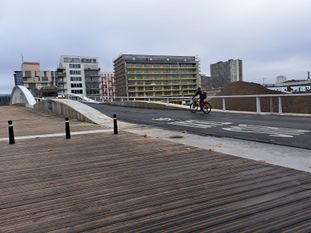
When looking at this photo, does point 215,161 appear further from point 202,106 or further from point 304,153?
point 202,106

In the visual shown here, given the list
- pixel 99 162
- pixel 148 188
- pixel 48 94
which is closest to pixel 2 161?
pixel 99 162

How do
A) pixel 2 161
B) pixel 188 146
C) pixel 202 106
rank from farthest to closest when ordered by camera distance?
pixel 202 106, pixel 188 146, pixel 2 161

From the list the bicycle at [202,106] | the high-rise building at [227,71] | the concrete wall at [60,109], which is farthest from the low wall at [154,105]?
the high-rise building at [227,71]

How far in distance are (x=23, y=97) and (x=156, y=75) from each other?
9173 cm

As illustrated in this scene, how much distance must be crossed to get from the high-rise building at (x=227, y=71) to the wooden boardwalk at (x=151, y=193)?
154 m

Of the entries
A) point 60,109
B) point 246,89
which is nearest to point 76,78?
point 246,89

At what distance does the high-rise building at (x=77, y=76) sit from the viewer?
14062 centimetres

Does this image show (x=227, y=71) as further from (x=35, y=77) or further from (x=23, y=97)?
(x=23, y=97)

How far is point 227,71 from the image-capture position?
163750mm

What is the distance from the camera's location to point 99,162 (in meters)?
7.41

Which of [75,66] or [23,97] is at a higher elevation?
[75,66]

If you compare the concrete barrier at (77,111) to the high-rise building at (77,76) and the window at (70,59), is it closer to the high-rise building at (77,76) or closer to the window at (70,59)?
the high-rise building at (77,76)

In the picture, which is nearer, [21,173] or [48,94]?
[21,173]

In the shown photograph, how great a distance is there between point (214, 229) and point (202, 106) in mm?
Result: 18000
